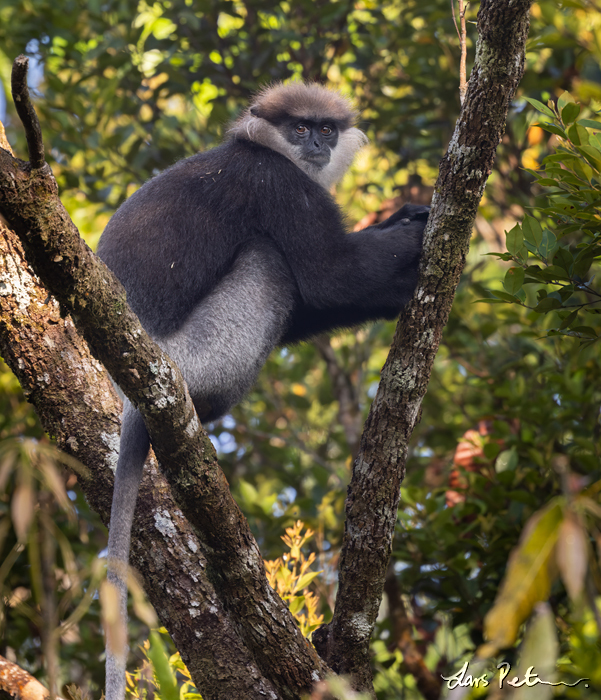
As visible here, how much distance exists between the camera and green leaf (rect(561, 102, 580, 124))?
8.16ft

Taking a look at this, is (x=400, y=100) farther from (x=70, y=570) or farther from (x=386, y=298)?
(x=70, y=570)

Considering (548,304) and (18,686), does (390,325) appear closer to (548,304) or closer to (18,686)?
(548,304)

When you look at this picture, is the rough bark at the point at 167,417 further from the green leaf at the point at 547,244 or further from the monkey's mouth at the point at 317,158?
the monkey's mouth at the point at 317,158

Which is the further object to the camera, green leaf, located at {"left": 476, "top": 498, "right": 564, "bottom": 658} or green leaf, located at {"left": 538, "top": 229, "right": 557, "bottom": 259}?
green leaf, located at {"left": 538, "top": 229, "right": 557, "bottom": 259}

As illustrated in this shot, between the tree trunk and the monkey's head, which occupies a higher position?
the monkey's head

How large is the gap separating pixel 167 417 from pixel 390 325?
133 inches

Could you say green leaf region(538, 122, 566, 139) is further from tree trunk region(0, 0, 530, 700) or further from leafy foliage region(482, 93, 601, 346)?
tree trunk region(0, 0, 530, 700)

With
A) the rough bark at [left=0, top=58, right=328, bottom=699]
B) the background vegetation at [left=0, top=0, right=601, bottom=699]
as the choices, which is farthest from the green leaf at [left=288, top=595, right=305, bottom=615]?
the rough bark at [left=0, top=58, right=328, bottom=699]

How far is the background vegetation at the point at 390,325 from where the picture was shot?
362cm

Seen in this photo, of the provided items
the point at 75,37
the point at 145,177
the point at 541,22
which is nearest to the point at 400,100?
the point at 541,22

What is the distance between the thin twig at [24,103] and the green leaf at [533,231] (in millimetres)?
1791

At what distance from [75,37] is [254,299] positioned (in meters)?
3.02

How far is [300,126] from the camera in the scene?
4.32m

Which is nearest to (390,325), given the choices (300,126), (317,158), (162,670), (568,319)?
(317,158)
